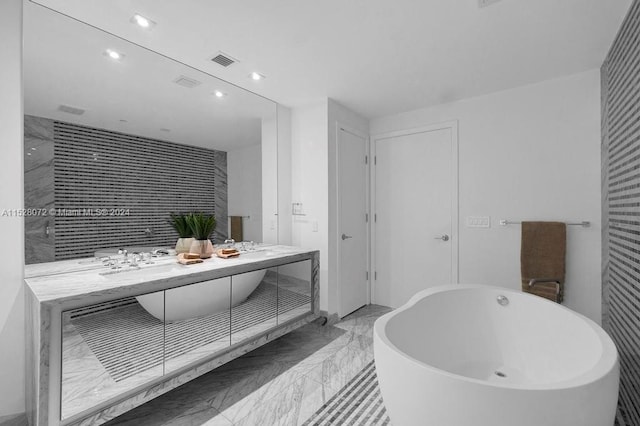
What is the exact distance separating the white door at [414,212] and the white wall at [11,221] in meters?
2.97

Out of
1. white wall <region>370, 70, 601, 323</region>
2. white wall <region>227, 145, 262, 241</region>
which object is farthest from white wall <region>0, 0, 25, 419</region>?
white wall <region>370, 70, 601, 323</region>

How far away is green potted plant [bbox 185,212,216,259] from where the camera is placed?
7.26 ft

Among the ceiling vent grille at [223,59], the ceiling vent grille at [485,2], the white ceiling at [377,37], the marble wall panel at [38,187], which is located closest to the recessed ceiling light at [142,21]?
the white ceiling at [377,37]

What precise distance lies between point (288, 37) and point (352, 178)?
5.42 ft

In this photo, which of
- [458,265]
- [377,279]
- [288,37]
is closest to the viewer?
[288,37]

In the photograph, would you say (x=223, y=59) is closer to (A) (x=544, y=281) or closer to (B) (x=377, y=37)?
(B) (x=377, y=37)

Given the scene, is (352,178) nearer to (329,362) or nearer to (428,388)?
(329,362)

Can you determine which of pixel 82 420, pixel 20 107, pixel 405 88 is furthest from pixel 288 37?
pixel 82 420

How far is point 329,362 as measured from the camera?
230cm

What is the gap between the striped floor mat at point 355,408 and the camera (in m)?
1.64

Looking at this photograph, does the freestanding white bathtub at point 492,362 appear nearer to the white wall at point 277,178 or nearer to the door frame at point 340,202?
the door frame at point 340,202

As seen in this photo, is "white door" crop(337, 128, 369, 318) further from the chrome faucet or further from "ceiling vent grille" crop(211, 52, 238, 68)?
the chrome faucet

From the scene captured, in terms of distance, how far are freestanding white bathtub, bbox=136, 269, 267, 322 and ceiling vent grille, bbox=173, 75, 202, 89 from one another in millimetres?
1514

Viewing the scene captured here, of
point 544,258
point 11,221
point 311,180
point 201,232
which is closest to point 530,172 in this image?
point 544,258
